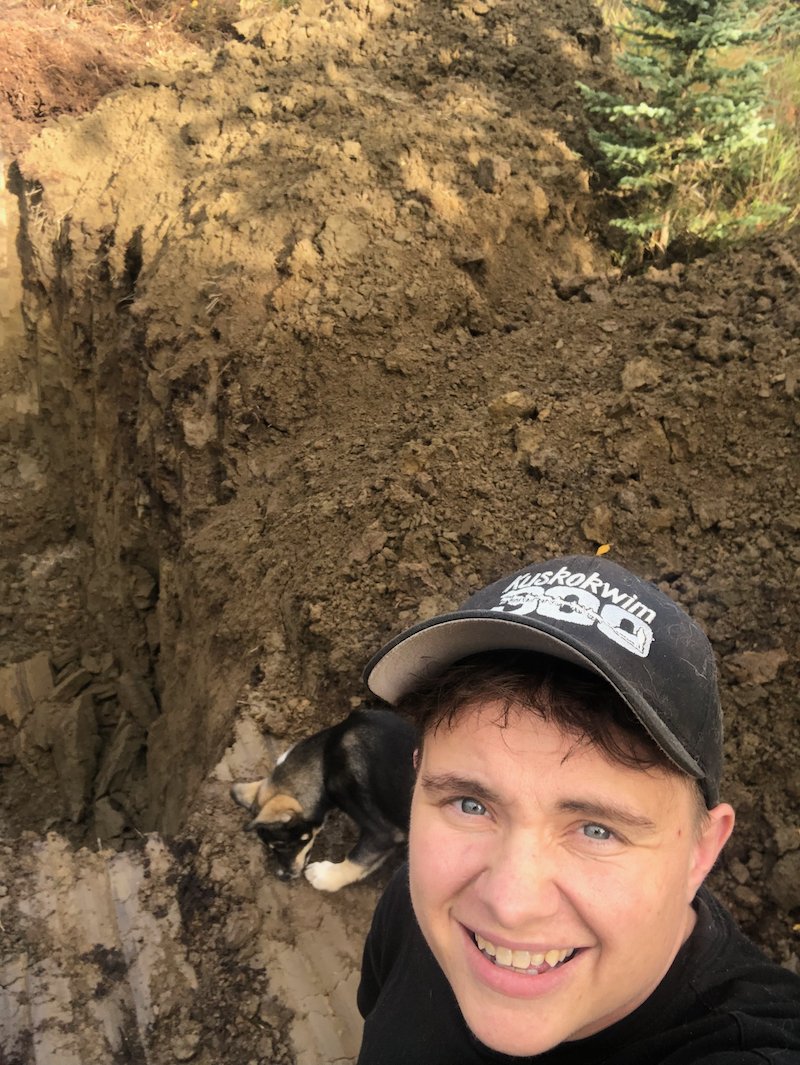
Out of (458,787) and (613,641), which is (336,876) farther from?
(613,641)

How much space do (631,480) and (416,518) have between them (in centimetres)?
114

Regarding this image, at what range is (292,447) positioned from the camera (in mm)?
4949

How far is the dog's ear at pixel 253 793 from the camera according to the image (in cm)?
320

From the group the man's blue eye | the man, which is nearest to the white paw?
the man

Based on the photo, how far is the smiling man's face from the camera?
1153 mm

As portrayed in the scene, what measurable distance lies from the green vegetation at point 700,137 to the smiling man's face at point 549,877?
4.53m

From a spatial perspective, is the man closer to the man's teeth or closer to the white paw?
the man's teeth

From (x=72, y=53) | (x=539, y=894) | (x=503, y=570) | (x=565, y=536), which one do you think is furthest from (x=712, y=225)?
(x=72, y=53)

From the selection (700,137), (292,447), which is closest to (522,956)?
(292,447)

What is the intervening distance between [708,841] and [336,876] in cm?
215

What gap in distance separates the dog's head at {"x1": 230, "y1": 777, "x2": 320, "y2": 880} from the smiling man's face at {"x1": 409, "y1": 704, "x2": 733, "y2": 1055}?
1944 millimetres

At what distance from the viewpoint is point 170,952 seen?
3.01 metres

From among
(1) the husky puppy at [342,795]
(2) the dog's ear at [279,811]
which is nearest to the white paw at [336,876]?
(1) the husky puppy at [342,795]

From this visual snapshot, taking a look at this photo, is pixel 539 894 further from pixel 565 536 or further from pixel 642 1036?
pixel 565 536
